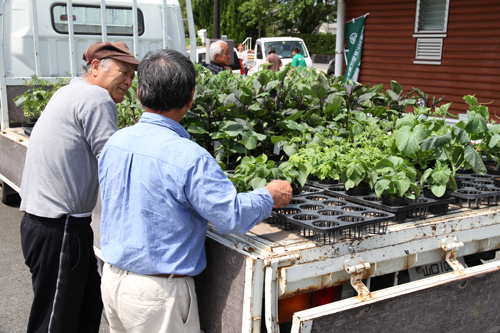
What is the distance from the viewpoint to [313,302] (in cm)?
214

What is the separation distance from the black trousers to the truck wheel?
12.6 ft

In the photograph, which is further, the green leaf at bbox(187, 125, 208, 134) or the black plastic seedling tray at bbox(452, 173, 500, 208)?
the green leaf at bbox(187, 125, 208, 134)

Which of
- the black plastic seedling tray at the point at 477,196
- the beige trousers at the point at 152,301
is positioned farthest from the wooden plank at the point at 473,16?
the beige trousers at the point at 152,301

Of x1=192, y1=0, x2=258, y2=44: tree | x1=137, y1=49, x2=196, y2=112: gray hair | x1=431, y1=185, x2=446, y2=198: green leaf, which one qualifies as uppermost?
x1=192, y1=0, x2=258, y2=44: tree

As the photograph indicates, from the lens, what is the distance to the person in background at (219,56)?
19.3 feet

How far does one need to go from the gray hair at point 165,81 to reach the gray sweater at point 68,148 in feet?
1.89

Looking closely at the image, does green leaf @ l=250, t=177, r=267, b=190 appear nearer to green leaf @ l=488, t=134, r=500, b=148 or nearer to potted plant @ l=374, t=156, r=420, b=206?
potted plant @ l=374, t=156, r=420, b=206

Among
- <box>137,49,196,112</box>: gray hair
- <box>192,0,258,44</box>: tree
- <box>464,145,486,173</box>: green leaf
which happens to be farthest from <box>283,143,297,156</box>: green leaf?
<box>192,0,258,44</box>: tree

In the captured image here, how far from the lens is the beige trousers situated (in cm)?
188

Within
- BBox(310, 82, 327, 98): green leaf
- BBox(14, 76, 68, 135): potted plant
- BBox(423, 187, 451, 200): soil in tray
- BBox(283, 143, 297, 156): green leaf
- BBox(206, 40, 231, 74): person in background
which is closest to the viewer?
BBox(423, 187, 451, 200): soil in tray

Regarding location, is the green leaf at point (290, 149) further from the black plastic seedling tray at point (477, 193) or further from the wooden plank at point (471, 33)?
the wooden plank at point (471, 33)

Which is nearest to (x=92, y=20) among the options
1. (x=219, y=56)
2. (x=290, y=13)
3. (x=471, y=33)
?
(x=219, y=56)

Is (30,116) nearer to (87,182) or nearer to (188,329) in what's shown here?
(87,182)

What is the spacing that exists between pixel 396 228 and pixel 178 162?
1043 millimetres
